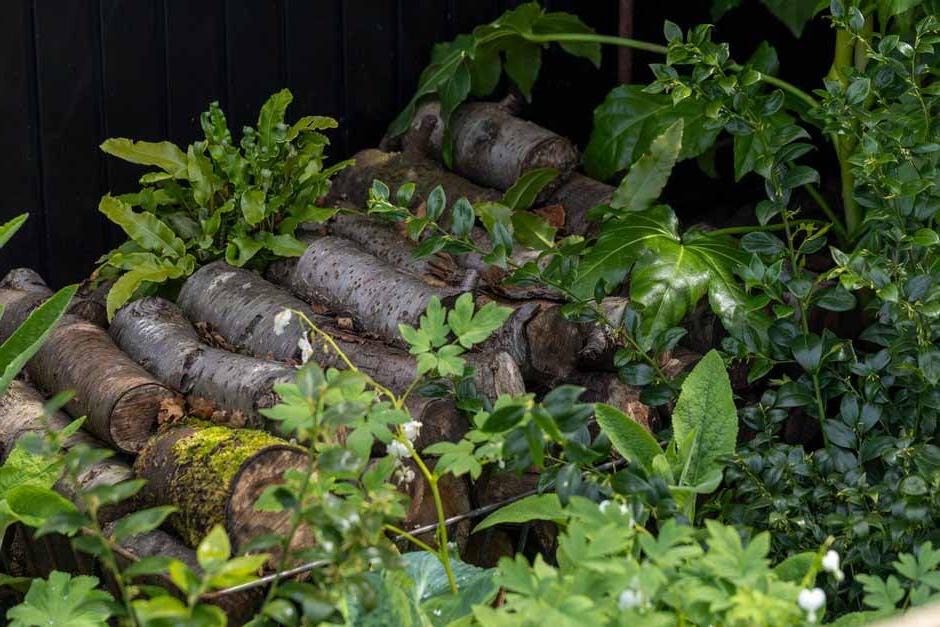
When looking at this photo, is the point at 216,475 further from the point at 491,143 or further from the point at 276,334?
the point at 491,143

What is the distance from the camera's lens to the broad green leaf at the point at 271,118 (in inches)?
137

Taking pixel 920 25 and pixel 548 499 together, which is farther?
pixel 920 25

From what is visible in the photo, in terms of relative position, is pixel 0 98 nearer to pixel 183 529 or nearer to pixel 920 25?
pixel 183 529

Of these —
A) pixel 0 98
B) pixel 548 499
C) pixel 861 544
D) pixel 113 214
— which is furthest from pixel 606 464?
pixel 0 98

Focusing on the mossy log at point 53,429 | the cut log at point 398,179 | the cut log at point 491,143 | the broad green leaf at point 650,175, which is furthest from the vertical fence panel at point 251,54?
the broad green leaf at point 650,175

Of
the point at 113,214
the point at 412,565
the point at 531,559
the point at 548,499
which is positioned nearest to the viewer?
the point at 412,565

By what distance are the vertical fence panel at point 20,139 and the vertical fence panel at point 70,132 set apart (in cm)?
2

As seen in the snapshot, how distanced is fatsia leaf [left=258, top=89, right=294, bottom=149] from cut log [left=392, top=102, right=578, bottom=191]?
51 centimetres

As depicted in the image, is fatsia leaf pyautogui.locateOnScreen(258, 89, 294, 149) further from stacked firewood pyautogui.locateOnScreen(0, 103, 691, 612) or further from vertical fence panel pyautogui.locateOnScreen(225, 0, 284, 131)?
vertical fence panel pyautogui.locateOnScreen(225, 0, 284, 131)

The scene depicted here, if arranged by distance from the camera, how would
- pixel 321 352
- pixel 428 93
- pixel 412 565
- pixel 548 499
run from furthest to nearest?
pixel 428 93 → pixel 321 352 → pixel 548 499 → pixel 412 565

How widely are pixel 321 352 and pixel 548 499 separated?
739mm

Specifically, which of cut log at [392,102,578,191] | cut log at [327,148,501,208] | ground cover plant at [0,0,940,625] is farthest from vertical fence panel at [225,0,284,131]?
cut log at [392,102,578,191]

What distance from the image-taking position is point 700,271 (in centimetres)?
268

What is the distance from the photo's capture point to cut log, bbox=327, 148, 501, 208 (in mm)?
3693
